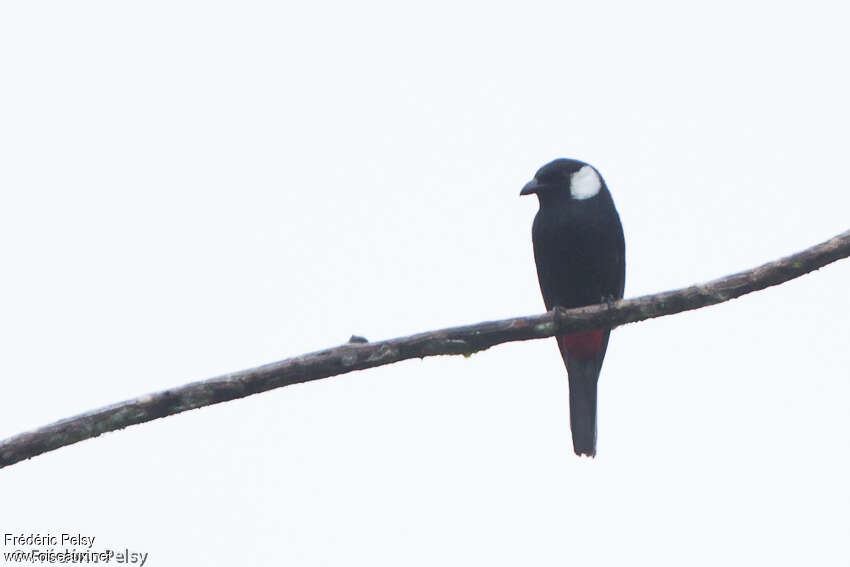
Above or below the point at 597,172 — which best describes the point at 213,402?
below

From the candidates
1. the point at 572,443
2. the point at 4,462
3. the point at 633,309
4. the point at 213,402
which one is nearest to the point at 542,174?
the point at 572,443

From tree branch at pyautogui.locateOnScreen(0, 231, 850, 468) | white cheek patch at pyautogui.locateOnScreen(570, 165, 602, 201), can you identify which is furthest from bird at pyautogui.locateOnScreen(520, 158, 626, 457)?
tree branch at pyautogui.locateOnScreen(0, 231, 850, 468)

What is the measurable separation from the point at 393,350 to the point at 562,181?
8.77 feet

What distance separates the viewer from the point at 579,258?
5.35 meters

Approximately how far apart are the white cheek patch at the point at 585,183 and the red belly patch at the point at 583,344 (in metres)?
0.72

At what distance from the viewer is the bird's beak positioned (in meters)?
5.61

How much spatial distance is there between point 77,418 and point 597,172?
3.46m

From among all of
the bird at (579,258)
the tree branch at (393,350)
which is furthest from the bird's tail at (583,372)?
the tree branch at (393,350)

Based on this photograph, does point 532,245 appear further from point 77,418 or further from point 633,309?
point 77,418

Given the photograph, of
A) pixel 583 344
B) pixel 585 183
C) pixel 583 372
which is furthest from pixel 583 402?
pixel 585 183

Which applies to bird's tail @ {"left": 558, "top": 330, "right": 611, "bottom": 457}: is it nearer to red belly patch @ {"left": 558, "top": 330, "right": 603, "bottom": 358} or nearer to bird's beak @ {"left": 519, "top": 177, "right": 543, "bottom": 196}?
red belly patch @ {"left": 558, "top": 330, "right": 603, "bottom": 358}

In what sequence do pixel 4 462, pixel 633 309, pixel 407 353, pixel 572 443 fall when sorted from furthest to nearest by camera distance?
pixel 572 443 < pixel 633 309 < pixel 407 353 < pixel 4 462

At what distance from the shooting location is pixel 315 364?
10.3 ft

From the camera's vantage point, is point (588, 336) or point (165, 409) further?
point (588, 336)
